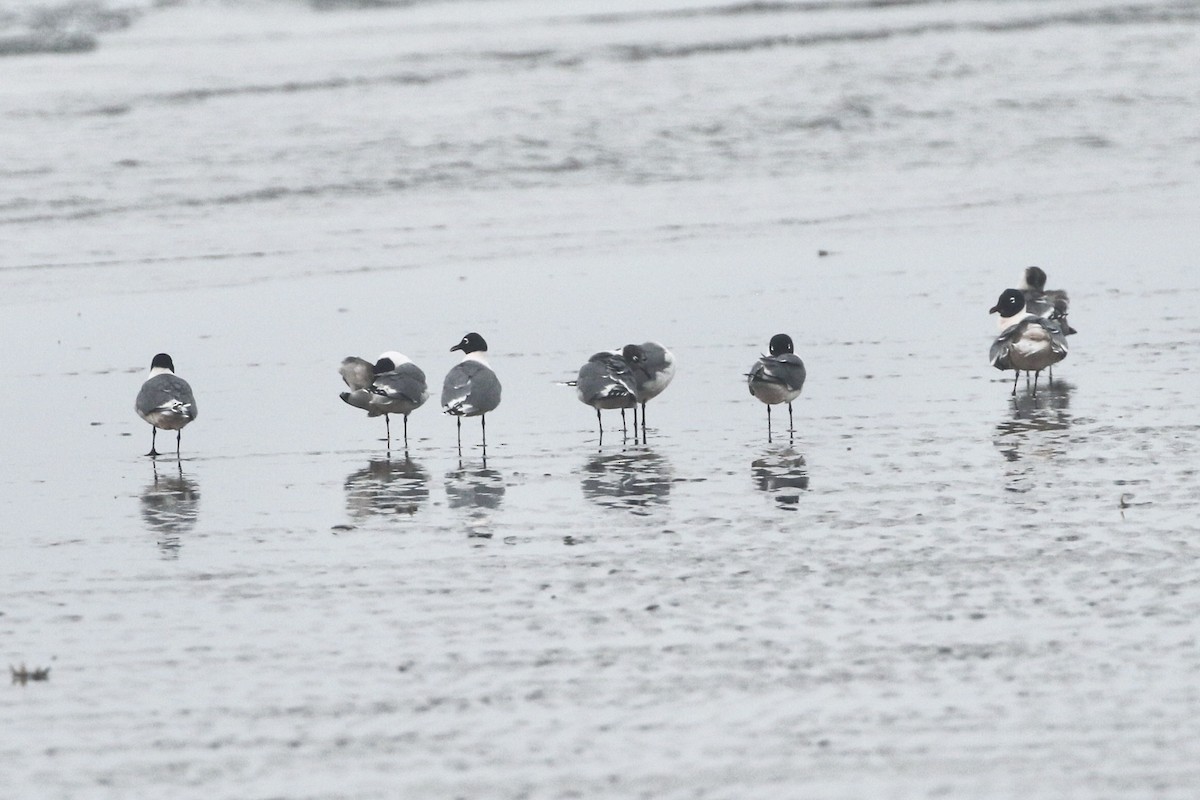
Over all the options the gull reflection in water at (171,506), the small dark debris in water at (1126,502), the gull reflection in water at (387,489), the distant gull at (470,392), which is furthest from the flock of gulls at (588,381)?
the small dark debris in water at (1126,502)

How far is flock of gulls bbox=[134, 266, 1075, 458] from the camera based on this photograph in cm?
1159

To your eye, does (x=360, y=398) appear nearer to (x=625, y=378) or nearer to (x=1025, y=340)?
(x=625, y=378)

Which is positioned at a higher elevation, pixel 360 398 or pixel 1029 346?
pixel 1029 346

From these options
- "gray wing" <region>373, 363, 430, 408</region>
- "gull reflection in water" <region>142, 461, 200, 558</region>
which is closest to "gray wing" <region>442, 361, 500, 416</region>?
"gray wing" <region>373, 363, 430, 408</region>

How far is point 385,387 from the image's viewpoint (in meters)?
11.9

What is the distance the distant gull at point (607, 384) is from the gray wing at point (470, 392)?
0.56 metres

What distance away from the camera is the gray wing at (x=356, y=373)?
12.2 m

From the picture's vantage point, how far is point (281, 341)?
1504cm

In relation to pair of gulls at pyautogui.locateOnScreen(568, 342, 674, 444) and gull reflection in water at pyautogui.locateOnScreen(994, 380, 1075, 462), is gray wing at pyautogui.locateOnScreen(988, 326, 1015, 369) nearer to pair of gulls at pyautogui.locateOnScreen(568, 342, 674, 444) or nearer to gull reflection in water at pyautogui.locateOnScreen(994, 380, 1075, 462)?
gull reflection in water at pyautogui.locateOnScreen(994, 380, 1075, 462)

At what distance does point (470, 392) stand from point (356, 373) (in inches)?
39.1

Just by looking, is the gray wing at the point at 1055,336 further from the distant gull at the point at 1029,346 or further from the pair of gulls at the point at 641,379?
the pair of gulls at the point at 641,379

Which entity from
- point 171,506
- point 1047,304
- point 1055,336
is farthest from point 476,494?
point 1047,304

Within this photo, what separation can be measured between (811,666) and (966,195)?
52.2 ft

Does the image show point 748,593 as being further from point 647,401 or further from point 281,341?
point 281,341
